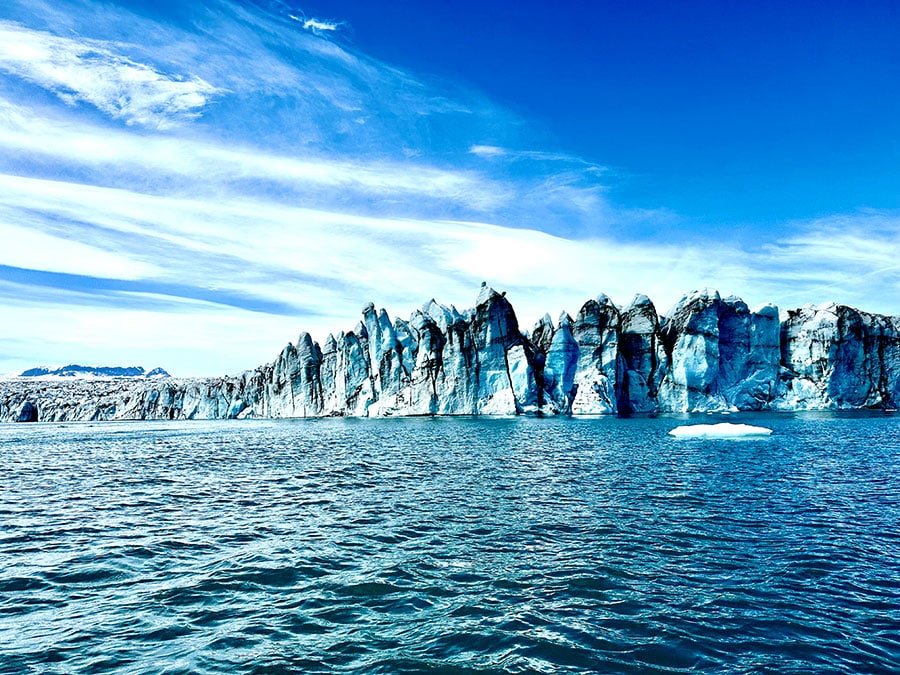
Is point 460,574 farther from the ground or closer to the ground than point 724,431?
farther from the ground

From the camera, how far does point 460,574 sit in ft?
43.5

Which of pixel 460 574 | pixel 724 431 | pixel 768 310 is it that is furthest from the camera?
pixel 768 310

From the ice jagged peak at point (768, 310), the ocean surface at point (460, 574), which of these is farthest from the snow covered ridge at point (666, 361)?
the ocean surface at point (460, 574)

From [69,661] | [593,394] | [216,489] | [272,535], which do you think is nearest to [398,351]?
[593,394]

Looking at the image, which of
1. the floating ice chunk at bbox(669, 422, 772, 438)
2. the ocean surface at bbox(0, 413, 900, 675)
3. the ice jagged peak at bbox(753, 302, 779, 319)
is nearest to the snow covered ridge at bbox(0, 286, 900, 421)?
the ice jagged peak at bbox(753, 302, 779, 319)

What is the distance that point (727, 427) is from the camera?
167ft

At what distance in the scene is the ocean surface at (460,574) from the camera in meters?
9.23

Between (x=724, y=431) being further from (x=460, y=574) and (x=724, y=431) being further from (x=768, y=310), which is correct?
(x=768, y=310)

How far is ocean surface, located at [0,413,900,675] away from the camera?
30.3ft

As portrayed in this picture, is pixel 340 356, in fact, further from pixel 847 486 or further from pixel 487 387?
pixel 847 486

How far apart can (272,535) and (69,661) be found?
26.8ft

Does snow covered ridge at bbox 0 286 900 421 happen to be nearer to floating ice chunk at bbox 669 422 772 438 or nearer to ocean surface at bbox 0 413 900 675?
floating ice chunk at bbox 669 422 772 438

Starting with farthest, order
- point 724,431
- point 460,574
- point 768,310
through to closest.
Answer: point 768,310 → point 724,431 → point 460,574

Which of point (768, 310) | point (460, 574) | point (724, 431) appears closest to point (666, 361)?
point (768, 310)
